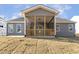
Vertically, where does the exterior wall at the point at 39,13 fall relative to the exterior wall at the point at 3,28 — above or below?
above

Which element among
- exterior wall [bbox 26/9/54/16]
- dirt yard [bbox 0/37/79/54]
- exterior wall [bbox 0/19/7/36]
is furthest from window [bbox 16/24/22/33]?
exterior wall [bbox 26/9/54/16]

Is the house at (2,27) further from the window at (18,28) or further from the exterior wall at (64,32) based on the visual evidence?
the exterior wall at (64,32)

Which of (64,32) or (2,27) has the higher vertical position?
(2,27)

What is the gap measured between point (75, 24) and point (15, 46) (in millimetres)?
1945

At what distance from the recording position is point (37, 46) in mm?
Answer: 8414

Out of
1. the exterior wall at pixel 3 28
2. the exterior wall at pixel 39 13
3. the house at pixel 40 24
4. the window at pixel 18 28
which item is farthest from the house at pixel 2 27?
the exterior wall at pixel 39 13

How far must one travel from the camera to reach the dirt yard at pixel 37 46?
321 inches

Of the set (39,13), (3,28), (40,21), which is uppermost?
(39,13)

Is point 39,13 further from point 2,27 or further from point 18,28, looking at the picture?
point 2,27

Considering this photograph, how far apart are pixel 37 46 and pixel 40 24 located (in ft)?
9.42

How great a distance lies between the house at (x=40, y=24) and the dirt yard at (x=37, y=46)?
270mm

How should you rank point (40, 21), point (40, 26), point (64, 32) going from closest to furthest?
point (64, 32), point (40, 26), point (40, 21)

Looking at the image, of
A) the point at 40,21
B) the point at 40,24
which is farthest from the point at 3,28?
the point at 40,21
